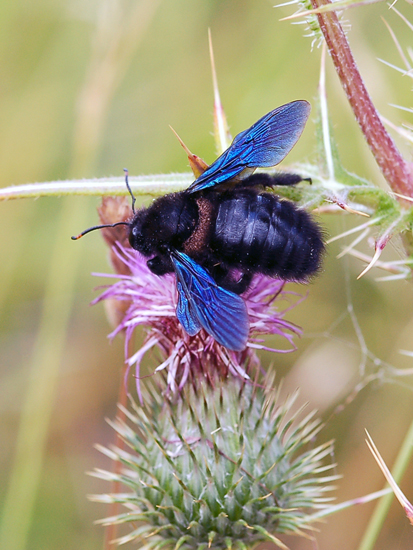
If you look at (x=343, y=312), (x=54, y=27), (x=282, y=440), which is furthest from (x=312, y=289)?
(x=54, y=27)

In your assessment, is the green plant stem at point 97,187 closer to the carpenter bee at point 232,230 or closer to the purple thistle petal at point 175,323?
the carpenter bee at point 232,230

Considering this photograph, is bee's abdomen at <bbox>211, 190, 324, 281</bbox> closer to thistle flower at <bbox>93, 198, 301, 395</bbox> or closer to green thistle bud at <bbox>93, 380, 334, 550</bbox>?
thistle flower at <bbox>93, 198, 301, 395</bbox>

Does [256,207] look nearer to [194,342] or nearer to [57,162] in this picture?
[194,342]

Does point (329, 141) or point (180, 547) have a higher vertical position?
point (329, 141)

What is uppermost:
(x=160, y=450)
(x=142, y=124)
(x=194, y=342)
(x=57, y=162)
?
(x=142, y=124)

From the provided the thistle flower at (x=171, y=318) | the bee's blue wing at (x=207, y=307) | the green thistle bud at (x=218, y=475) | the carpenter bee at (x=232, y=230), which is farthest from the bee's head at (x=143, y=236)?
the green thistle bud at (x=218, y=475)

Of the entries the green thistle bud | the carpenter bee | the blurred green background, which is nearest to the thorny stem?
the carpenter bee
